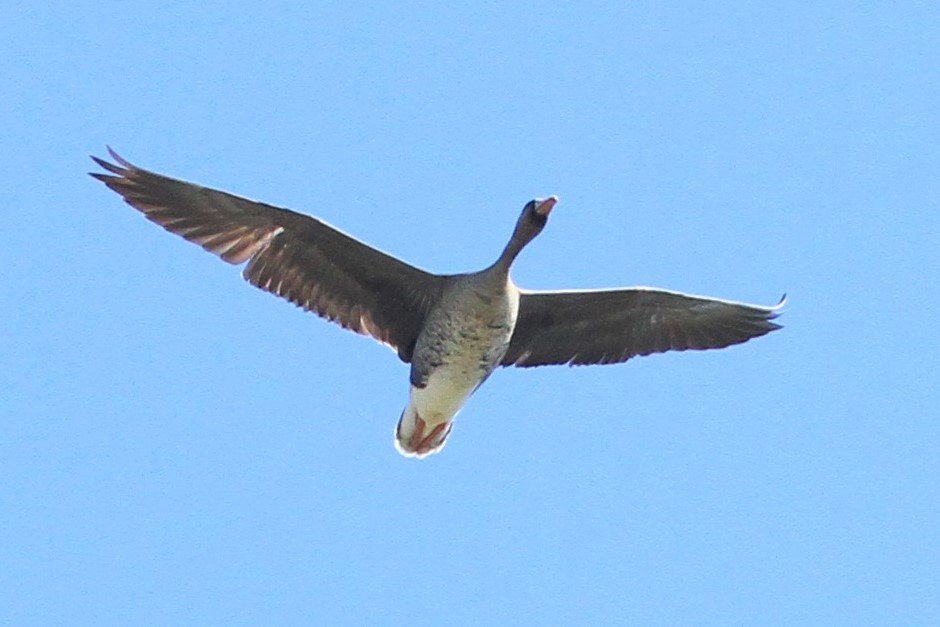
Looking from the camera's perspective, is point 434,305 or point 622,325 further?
point 622,325

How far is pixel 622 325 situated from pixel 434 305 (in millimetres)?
1874

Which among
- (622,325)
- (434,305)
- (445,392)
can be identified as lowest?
(445,392)

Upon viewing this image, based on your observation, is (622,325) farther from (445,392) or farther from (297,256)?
(297,256)

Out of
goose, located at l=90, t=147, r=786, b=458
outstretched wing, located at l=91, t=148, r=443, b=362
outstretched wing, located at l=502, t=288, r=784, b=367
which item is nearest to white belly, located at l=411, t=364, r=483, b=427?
goose, located at l=90, t=147, r=786, b=458

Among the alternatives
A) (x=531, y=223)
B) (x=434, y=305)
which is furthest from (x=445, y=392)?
(x=531, y=223)

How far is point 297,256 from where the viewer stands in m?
17.0

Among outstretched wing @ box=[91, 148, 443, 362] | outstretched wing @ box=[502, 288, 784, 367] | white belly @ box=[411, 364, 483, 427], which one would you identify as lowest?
white belly @ box=[411, 364, 483, 427]

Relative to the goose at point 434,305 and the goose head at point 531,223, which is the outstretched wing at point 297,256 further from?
the goose head at point 531,223

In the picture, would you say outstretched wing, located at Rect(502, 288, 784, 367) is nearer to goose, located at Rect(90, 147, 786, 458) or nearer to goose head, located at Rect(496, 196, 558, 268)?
goose, located at Rect(90, 147, 786, 458)

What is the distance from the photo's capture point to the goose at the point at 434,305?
54.1ft

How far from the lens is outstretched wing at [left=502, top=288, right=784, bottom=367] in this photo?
17531 mm

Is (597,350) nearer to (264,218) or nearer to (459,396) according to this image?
(459,396)

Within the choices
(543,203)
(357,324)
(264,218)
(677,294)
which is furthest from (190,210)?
(677,294)

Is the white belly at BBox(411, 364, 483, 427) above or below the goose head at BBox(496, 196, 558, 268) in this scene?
below
